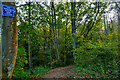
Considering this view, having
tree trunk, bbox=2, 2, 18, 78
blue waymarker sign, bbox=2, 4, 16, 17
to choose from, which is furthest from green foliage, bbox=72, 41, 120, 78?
blue waymarker sign, bbox=2, 4, 16, 17

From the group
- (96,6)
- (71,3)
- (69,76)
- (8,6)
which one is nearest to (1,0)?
(8,6)

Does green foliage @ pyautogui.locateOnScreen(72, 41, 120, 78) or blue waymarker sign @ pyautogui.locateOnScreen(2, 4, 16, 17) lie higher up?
blue waymarker sign @ pyautogui.locateOnScreen(2, 4, 16, 17)

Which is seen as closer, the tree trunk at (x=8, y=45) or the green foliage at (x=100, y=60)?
the tree trunk at (x=8, y=45)

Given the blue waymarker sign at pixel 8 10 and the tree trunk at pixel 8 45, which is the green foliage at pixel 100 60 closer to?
the tree trunk at pixel 8 45

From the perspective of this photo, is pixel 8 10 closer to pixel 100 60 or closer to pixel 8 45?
pixel 8 45

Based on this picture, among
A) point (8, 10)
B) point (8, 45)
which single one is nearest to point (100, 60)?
point (8, 45)

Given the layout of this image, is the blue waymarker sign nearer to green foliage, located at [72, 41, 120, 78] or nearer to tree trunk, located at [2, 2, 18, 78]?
tree trunk, located at [2, 2, 18, 78]

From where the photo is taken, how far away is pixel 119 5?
591 cm

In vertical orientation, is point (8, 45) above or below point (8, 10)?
below

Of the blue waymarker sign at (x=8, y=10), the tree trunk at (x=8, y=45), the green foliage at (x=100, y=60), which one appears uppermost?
the blue waymarker sign at (x=8, y=10)

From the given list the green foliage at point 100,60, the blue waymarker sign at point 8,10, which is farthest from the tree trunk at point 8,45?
the green foliage at point 100,60

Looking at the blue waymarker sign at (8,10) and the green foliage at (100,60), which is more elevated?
the blue waymarker sign at (8,10)

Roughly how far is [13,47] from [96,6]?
18.4 feet

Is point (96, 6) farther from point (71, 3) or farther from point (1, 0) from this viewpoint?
point (1, 0)
